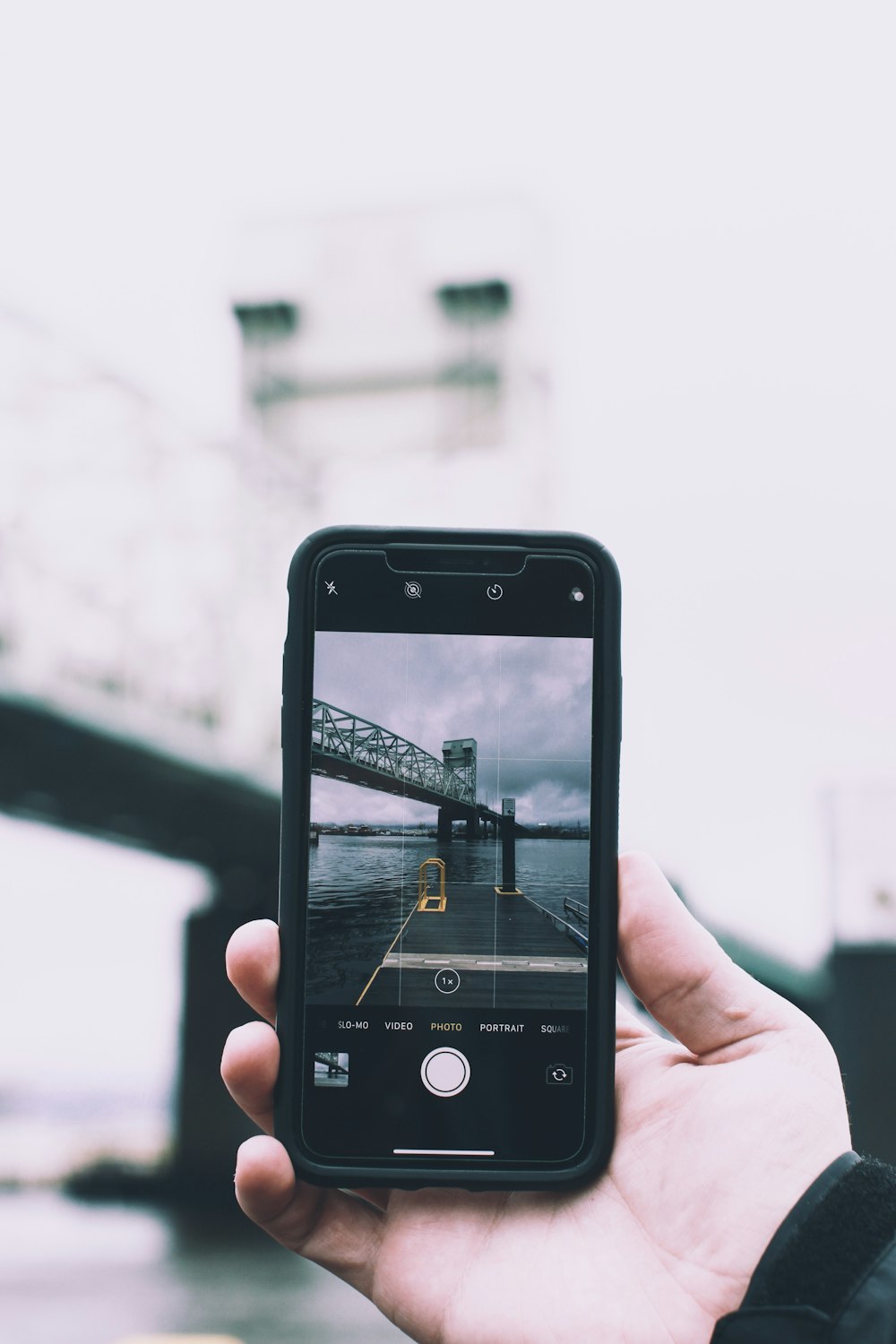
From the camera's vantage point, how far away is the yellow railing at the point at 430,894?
93.6 inches

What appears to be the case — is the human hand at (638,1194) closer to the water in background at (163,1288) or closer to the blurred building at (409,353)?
the water in background at (163,1288)

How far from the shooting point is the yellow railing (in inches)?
93.6

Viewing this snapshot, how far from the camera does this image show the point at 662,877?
2426mm

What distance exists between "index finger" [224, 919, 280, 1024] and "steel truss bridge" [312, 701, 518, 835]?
322mm

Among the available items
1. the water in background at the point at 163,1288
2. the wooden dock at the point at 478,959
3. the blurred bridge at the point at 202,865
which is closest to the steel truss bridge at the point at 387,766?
the wooden dock at the point at 478,959

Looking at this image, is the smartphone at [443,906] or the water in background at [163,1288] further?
the water in background at [163,1288]

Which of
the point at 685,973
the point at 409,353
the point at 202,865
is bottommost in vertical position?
the point at 202,865

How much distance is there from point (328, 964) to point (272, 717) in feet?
92.9

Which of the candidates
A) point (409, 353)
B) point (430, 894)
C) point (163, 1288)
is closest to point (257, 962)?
point (430, 894)

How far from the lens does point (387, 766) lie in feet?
7.86

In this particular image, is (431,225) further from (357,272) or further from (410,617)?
(410,617)

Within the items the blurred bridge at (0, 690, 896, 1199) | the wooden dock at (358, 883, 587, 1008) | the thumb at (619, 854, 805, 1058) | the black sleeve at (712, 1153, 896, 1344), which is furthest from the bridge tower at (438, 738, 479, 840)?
the blurred bridge at (0, 690, 896, 1199)

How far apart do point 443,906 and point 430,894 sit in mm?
32

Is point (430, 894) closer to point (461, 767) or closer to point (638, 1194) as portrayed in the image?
point (461, 767)
